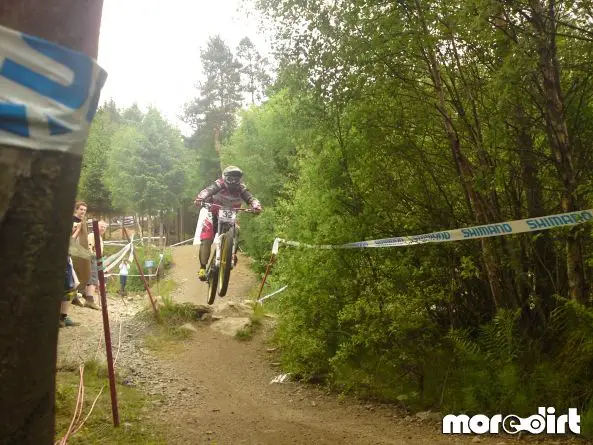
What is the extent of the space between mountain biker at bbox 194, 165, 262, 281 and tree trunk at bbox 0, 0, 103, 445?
6652mm

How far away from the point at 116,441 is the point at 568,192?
4.31 meters

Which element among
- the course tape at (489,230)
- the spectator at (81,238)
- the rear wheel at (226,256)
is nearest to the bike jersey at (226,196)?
the rear wheel at (226,256)

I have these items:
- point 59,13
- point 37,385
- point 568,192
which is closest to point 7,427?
point 37,385

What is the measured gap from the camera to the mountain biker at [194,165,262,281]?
8.45 meters

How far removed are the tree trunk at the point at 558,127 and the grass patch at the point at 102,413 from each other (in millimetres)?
3855

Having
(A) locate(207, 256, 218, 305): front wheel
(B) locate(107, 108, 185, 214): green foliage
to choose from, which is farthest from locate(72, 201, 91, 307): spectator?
(B) locate(107, 108, 185, 214): green foliage

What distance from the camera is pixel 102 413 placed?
4.77 metres

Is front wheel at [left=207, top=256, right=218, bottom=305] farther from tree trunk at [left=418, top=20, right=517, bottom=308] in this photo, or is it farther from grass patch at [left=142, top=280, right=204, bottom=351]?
tree trunk at [left=418, top=20, right=517, bottom=308]

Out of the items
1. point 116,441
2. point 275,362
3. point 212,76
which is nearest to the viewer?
point 116,441

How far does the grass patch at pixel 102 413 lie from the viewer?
426cm

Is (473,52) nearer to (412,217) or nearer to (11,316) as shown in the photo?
(412,217)

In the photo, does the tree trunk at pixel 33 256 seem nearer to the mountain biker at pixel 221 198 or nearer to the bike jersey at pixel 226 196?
the mountain biker at pixel 221 198

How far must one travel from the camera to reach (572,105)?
182 inches

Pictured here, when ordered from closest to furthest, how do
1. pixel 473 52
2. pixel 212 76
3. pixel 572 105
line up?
pixel 572 105, pixel 473 52, pixel 212 76
